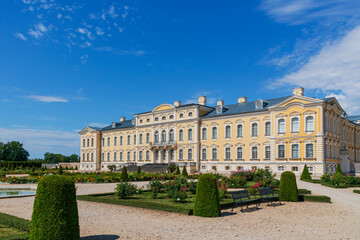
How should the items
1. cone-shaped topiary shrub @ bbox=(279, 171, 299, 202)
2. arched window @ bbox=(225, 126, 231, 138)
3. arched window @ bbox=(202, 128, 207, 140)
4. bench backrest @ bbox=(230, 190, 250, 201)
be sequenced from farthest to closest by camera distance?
arched window @ bbox=(202, 128, 207, 140) → arched window @ bbox=(225, 126, 231, 138) → cone-shaped topiary shrub @ bbox=(279, 171, 299, 202) → bench backrest @ bbox=(230, 190, 250, 201)

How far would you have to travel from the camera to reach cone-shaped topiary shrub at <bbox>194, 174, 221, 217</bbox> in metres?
9.31

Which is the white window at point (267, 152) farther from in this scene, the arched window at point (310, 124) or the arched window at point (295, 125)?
the arched window at point (310, 124)

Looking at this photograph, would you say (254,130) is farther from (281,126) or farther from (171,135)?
(171,135)

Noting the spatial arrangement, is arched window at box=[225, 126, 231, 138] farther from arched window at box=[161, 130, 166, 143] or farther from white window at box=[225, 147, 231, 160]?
arched window at box=[161, 130, 166, 143]

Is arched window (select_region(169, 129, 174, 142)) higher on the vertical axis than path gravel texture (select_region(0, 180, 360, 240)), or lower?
higher

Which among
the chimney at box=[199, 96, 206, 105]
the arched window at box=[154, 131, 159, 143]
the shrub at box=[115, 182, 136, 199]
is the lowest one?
the shrub at box=[115, 182, 136, 199]

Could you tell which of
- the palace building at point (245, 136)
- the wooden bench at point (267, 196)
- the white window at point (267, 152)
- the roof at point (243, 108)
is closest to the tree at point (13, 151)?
the palace building at point (245, 136)

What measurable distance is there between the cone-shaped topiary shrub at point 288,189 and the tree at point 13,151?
69.1 m

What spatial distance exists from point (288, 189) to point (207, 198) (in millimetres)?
4966

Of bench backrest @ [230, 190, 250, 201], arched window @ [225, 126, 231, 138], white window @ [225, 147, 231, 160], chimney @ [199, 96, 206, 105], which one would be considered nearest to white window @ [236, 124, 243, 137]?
arched window @ [225, 126, 231, 138]

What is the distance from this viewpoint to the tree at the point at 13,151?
6988 centimetres

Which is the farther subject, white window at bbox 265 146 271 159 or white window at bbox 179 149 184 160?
white window at bbox 179 149 184 160

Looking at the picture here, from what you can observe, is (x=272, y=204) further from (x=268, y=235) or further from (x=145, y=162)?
(x=145, y=162)

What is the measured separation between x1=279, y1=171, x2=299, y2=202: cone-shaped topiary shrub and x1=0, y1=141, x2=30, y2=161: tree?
6914cm
